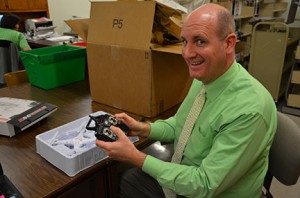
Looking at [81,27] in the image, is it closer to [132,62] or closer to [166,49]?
[132,62]

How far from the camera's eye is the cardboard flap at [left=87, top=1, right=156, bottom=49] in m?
1.14

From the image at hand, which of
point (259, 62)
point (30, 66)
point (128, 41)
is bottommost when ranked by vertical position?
point (259, 62)

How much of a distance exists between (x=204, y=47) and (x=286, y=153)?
0.54 meters

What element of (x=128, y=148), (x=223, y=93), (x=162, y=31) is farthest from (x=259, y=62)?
(x=128, y=148)

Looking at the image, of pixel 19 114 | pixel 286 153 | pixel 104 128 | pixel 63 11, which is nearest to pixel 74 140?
pixel 104 128

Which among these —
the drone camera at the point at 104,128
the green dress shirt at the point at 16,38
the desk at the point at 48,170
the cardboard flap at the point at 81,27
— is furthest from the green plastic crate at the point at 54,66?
the green dress shirt at the point at 16,38

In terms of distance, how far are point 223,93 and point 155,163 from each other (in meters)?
0.34

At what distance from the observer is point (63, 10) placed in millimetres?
4402

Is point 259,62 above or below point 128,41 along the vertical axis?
below

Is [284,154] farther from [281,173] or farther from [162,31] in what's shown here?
[162,31]

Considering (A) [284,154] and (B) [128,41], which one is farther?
(B) [128,41]

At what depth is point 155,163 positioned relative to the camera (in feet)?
2.91

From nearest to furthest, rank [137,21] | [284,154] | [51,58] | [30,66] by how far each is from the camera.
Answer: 1. [284,154]
2. [137,21]
3. [51,58]
4. [30,66]

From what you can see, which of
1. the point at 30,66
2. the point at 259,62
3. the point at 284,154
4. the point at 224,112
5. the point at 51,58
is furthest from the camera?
the point at 259,62
